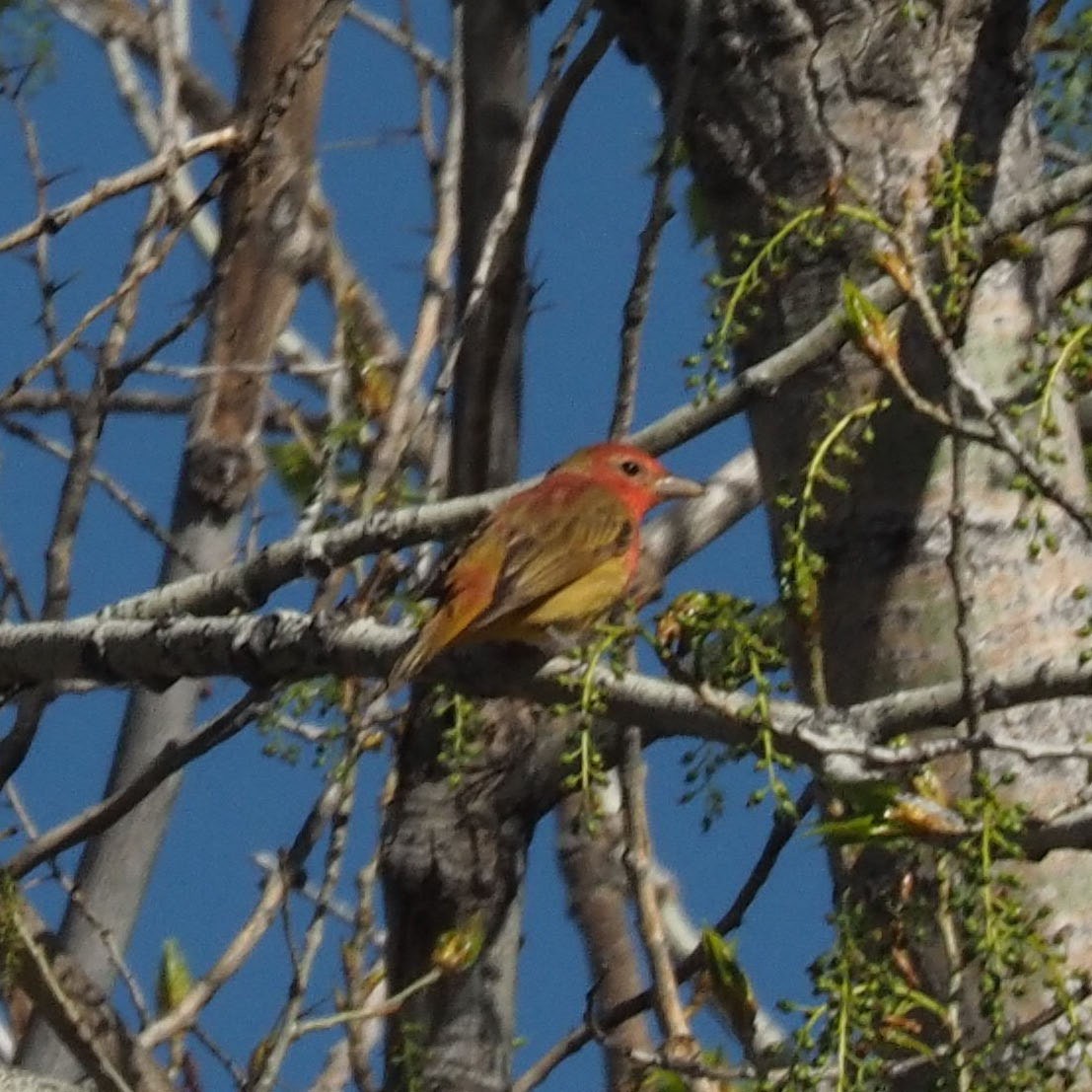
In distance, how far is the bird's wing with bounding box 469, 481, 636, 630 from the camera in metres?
4.29

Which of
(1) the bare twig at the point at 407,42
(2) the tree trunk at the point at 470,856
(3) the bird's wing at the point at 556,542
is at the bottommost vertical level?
(2) the tree trunk at the point at 470,856

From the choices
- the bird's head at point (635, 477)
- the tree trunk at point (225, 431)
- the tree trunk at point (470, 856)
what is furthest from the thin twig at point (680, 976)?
the tree trunk at point (225, 431)

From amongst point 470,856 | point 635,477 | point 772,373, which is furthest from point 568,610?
point 772,373

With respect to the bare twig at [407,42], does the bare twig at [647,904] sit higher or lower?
lower

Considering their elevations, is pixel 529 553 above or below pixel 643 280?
above

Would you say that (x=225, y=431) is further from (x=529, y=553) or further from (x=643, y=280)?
(x=643, y=280)

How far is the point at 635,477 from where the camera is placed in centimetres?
513

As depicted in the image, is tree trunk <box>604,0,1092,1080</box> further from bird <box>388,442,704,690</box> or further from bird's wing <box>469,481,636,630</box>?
bird's wing <box>469,481,636,630</box>

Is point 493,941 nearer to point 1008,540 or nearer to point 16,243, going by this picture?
point 1008,540

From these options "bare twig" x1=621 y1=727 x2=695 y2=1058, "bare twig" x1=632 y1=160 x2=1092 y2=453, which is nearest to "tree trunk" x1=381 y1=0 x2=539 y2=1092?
"bare twig" x1=632 y1=160 x2=1092 y2=453

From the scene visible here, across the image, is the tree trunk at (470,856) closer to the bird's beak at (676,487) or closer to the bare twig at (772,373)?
the bird's beak at (676,487)

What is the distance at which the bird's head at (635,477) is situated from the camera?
15.8 ft

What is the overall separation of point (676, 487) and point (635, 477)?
25 centimetres

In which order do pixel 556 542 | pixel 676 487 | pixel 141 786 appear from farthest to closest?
pixel 676 487
pixel 556 542
pixel 141 786
